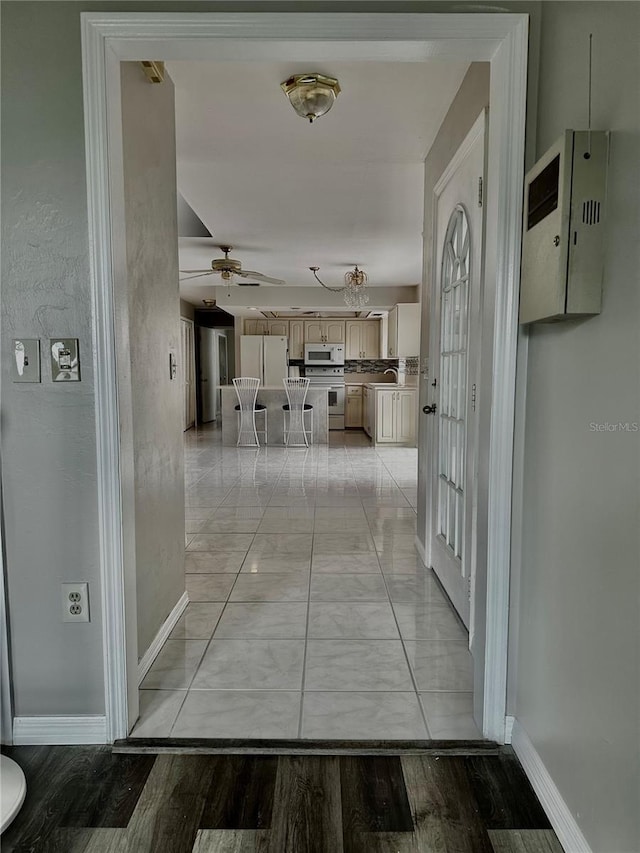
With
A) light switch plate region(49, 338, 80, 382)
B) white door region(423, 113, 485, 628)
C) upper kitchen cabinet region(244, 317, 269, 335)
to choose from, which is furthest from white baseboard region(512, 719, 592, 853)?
upper kitchen cabinet region(244, 317, 269, 335)

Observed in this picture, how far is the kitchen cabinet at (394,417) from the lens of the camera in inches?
307

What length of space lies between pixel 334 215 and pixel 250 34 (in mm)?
3260

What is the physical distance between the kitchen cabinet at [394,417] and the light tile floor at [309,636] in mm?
3596

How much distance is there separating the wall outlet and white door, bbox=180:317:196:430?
Answer: 8.41 meters

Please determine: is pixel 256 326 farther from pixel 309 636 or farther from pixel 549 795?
pixel 549 795

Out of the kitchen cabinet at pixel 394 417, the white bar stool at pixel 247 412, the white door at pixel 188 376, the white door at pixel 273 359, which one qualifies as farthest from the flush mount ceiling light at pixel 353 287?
the white door at pixel 188 376

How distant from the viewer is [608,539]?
1.08m

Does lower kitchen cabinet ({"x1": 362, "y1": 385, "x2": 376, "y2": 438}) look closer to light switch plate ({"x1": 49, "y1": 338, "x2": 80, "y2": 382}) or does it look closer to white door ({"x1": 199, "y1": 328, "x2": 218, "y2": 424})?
white door ({"x1": 199, "y1": 328, "x2": 218, "y2": 424})

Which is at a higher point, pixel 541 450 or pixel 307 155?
pixel 307 155

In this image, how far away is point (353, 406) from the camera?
1011cm

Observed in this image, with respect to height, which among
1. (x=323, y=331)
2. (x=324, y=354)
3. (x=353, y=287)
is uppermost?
(x=353, y=287)

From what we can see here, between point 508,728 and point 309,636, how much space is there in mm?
901

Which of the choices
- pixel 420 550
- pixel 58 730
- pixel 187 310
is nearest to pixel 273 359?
pixel 187 310

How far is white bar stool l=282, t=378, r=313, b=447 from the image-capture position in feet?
25.4
